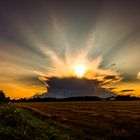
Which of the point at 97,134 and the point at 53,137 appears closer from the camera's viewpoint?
the point at 53,137

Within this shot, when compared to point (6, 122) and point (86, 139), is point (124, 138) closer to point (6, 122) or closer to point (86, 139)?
point (86, 139)

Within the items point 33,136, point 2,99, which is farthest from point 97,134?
point 2,99

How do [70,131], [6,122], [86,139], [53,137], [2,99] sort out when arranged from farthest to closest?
[2,99] < [70,131] < [6,122] < [86,139] < [53,137]

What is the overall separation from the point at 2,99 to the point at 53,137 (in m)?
122

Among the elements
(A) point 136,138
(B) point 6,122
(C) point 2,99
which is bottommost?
(A) point 136,138

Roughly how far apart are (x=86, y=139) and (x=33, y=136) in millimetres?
5203

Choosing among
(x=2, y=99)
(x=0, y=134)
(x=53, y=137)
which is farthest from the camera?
(x=2, y=99)

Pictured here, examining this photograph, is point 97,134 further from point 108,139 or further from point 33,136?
point 33,136

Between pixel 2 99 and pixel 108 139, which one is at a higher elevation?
pixel 2 99

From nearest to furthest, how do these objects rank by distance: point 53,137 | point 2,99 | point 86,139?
point 53,137 < point 86,139 < point 2,99

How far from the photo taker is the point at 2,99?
13975 cm

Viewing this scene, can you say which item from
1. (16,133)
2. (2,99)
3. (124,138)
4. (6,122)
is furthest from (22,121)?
(2,99)

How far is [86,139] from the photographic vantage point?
24.1 meters

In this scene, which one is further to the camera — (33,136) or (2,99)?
(2,99)
